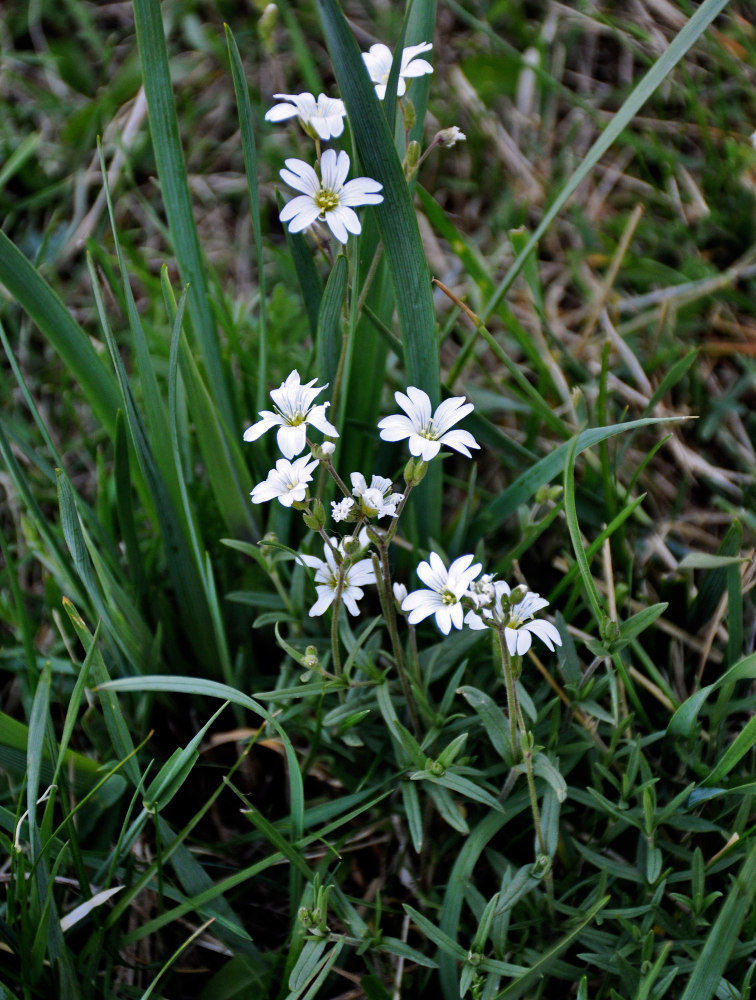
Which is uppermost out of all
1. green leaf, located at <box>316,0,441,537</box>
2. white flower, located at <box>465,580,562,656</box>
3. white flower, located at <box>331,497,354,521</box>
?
green leaf, located at <box>316,0,441,537</box>

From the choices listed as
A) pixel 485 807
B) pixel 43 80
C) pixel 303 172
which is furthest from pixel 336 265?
pixel 43 80

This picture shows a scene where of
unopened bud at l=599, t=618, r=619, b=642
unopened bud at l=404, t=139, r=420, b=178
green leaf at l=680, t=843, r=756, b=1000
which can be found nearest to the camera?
green leaf at l=680, t=843, r=756, b=1000

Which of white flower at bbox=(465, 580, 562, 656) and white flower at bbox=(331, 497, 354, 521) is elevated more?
white flower at bbox=(331, 497, 354, 521)

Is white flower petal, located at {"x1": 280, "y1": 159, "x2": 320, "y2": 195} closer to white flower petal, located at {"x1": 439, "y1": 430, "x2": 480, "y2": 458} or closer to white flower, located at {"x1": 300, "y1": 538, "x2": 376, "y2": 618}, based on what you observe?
white flower petal, located at {"x1": 439, "y1": 430, "x2": 480, "y2": 458}

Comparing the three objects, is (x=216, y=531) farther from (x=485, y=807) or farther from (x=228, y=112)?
(x=228, y=112)

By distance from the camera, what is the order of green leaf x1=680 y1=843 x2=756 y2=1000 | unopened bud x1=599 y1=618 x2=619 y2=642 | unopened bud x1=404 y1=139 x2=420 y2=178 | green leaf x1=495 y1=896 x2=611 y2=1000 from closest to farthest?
green leaf x1=680 y1=843 x2=756 y2=1000 < green leaf x1=495 y1=896 x2=611 y2=1000 < unopened bud x1=599 y1=618 x2=619 y2=642 < unopened bud x1=404 y1=139 x2=420 y2=178

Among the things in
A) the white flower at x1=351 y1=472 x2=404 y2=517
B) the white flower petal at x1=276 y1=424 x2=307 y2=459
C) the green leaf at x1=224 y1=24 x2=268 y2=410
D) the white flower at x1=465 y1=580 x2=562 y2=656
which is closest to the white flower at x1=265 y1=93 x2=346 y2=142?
the green leaf at x1=224 y1=24 x2=268 y2=410

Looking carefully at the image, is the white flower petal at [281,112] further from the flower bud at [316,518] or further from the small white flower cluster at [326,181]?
the flower bud at [316,518]
